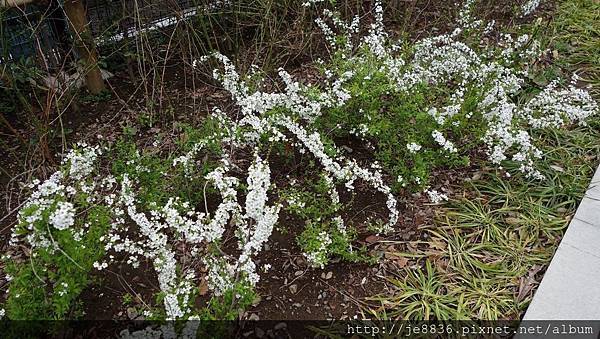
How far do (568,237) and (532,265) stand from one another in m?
0.26

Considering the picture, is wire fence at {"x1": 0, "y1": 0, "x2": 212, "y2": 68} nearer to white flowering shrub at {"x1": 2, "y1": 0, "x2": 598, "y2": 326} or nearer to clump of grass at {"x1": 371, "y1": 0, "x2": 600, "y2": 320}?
white flowering shrub at {"x1": 2, "y1": 0, "x2": 598, "y2": 326}

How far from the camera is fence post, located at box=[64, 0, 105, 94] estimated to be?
3.07 metres

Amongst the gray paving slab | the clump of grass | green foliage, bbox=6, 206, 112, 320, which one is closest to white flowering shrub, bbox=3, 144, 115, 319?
green foliage, bbox=6, 206, 112, 320

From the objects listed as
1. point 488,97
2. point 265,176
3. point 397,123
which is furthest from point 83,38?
point 488,97

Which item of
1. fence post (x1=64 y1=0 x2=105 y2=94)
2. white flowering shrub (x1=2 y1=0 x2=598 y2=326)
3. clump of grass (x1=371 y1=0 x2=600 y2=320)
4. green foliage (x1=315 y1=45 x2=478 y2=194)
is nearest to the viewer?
white flowering shrub (x1=2 y1=0 x2=598 y2=326)

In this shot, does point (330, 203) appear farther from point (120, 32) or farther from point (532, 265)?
point (120, 32)

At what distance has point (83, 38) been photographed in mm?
3100

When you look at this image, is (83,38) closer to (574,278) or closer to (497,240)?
(497,240)

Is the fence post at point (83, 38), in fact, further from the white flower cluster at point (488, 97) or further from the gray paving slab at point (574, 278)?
the gray paving slab at point (574, 278)

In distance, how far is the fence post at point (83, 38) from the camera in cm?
307

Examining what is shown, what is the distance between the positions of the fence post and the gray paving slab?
2.86 m

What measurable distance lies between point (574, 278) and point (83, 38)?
10.0 feet

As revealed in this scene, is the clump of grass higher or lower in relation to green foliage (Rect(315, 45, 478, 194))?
lower

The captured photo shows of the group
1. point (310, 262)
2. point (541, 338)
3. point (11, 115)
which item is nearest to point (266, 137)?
point (310, 262)
